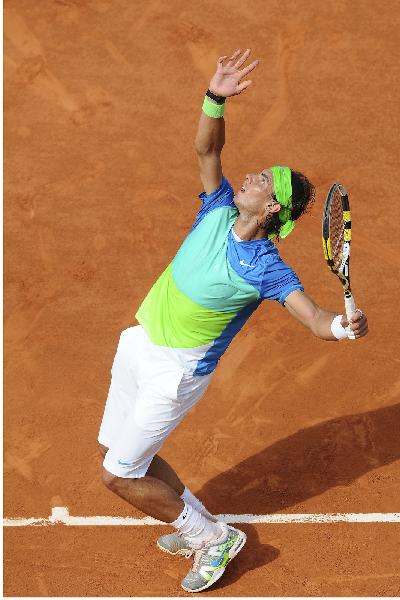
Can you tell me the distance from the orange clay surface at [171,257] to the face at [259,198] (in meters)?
2.34

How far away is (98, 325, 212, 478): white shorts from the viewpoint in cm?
679

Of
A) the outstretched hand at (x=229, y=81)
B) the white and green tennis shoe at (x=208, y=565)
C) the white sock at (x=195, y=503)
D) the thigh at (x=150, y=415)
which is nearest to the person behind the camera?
the thigh at (x=150, y=415)

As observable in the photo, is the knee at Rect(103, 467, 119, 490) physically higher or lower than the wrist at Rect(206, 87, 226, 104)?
lower

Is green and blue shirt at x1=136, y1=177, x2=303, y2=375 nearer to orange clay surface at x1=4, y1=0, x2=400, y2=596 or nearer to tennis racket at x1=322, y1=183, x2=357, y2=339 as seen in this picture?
tennis racket at x1=322, y1=183, x2=357, y2=339

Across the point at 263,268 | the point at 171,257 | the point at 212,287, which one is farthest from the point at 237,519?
the point at 171,257

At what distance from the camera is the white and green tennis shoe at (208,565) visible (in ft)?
23.7

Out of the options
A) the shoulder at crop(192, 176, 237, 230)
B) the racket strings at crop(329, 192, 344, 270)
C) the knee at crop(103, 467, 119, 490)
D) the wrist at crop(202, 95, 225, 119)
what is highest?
the wrist at crop(202, 95, 225, 119)

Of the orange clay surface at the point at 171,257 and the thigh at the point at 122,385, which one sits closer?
the thigh at the point at 122,385

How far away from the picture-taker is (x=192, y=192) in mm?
10234

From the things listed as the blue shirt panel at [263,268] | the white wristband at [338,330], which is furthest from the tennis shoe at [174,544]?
the white wristband at [338,330]

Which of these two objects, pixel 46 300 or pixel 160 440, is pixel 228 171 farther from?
pixel 160 440

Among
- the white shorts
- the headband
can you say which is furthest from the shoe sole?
the headband

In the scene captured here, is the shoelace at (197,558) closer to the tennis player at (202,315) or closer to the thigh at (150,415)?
the tennis player at (202,315)

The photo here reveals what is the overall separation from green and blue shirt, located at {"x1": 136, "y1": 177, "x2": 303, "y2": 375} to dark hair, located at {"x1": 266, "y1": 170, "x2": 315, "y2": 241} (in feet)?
0.34
